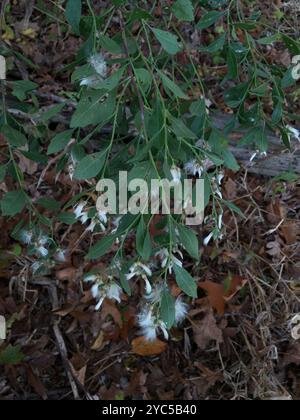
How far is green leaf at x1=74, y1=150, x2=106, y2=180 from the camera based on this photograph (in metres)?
1.12

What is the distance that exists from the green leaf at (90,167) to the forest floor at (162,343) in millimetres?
1210

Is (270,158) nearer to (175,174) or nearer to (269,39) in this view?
(269,39)

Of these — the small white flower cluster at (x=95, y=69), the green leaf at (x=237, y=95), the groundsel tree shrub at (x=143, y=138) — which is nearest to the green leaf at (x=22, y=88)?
the groundsel tree shrub at (x=143, y=138)

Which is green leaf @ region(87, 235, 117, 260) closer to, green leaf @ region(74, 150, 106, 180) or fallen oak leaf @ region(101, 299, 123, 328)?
green leaf @ region(74, 150, 106, 180)

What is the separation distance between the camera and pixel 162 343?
228cm

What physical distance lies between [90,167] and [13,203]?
35 cm

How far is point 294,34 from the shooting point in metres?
3.12

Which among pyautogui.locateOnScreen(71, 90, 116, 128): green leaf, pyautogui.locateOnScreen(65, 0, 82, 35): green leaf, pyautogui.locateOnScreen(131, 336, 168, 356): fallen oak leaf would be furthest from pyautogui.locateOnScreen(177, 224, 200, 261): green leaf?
pyautogui.locateOnScreen(131, 336, 168, 356): fallen oak leaf

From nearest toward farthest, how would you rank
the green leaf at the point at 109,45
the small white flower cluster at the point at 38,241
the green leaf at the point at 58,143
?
the green leaf at the point at 109,45 < the green leaf at the point at 58,143 < the small white flower cluster at the point at 38,241

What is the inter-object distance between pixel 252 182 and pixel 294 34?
3.27 feet

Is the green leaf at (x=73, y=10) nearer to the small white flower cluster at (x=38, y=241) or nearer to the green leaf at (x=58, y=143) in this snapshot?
the green leaf at (x=58, y=143)

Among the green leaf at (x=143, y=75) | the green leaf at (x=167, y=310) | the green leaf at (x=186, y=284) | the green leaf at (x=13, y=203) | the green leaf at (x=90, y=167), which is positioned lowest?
the green leaf at (x=167, y=310)

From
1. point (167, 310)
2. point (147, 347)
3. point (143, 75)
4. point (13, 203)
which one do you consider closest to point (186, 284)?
point (167, 310)

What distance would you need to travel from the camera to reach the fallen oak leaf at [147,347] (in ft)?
7.41
